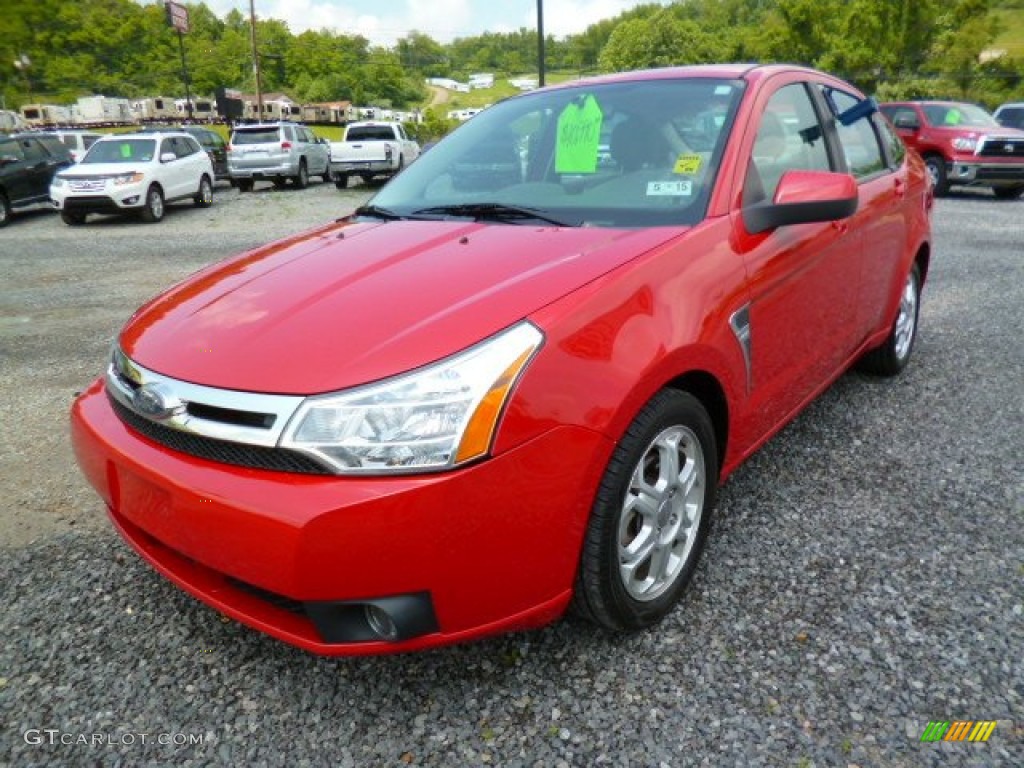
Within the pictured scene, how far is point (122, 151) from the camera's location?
43.8ft

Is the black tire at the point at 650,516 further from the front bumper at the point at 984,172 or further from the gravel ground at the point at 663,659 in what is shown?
the front bumper at the point at 984,172

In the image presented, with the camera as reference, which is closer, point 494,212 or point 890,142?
point 494,212

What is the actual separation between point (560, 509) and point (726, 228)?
1078 mm

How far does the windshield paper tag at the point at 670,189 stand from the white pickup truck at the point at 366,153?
648 inches

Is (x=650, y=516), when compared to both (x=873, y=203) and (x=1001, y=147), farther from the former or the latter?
(x=1001, y=147)

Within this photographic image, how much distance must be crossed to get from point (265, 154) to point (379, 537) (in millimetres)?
18731

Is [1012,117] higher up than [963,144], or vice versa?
[1012,117]

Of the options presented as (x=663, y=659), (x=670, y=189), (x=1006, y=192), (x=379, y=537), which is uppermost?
(x=670, y=189)

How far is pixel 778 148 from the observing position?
8.75ft

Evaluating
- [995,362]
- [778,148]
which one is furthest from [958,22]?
[778,148]

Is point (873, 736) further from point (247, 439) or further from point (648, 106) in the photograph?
point (648, 106)

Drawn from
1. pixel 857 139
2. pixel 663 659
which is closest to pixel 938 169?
pixel 857 139

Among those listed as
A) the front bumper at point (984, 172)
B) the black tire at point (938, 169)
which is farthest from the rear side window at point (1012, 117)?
the front bumper at point (984, 172)

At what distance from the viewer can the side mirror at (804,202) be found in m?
2.27
